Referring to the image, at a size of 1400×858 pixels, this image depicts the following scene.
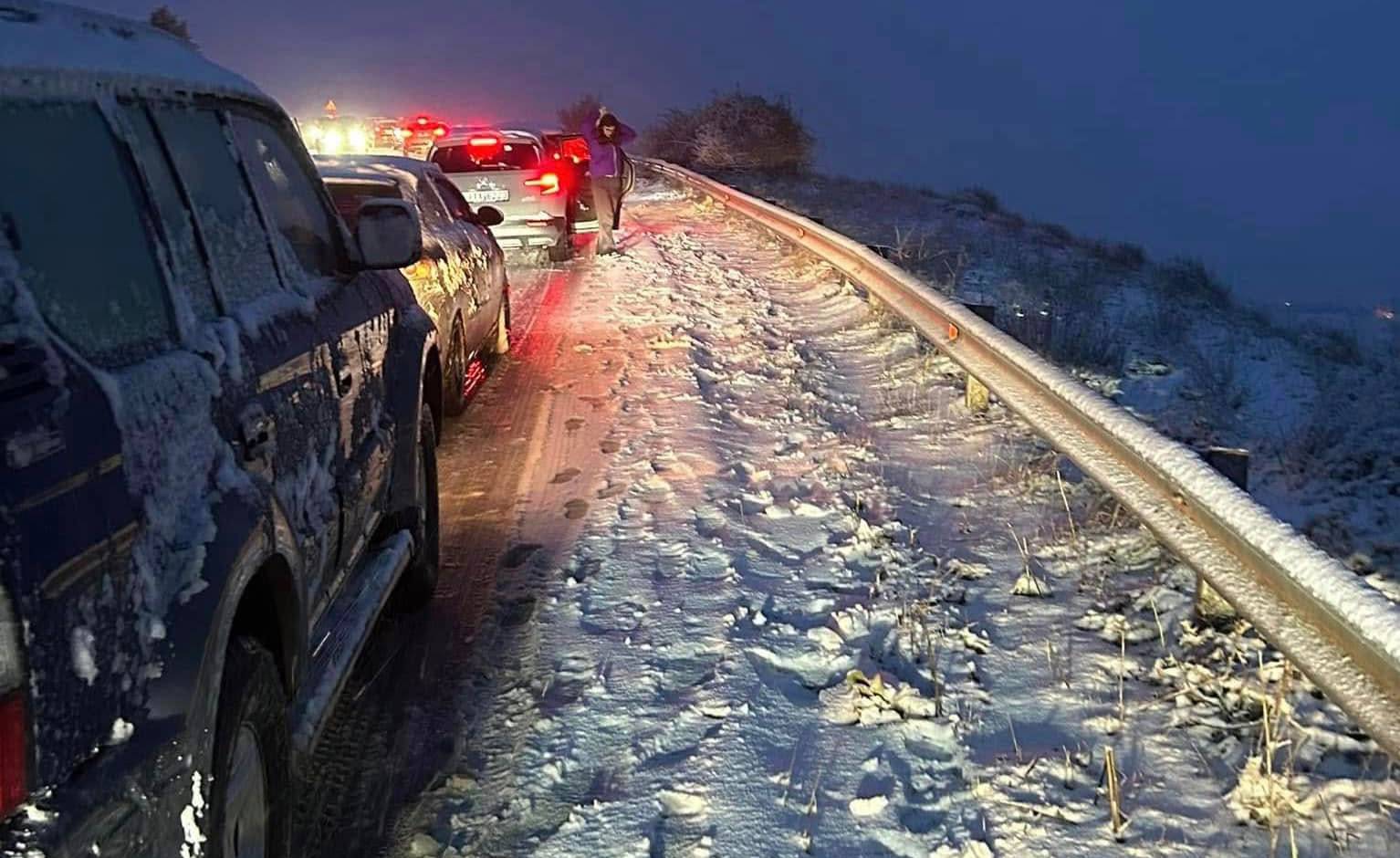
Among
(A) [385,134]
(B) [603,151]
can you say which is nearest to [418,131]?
(A) [385,134]

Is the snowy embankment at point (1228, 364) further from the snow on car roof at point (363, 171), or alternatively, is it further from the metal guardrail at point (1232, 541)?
the snow on car roof at point (363, 171)

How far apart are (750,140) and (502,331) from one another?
31.4m

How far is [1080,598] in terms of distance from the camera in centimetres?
491

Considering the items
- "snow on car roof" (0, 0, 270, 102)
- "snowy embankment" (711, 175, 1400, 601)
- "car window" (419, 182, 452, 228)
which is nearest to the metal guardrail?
"snowy embankment" (711, 175, 1400, 601)

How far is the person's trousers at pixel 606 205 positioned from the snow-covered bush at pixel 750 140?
22.1m

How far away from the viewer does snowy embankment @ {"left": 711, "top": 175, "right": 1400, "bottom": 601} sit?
20.0 feet

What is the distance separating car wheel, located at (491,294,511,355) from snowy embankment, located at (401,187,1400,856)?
11.5ft

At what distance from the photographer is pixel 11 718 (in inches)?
72.9

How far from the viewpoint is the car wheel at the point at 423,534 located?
5.36 metres

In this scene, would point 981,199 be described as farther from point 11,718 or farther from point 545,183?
point 11,718

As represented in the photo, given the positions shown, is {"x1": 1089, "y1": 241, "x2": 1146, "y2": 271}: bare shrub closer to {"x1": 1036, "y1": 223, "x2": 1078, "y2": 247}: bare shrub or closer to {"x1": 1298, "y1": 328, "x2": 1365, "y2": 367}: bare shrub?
{"x1": 1036, "y1": 223, "x2": 1078, "y2": 247}: bare shrub

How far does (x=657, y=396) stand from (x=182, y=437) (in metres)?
6.40

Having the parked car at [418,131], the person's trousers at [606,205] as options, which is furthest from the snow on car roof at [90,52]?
the parked car at [418,131]

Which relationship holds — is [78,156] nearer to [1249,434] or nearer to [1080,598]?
[1080,598]
